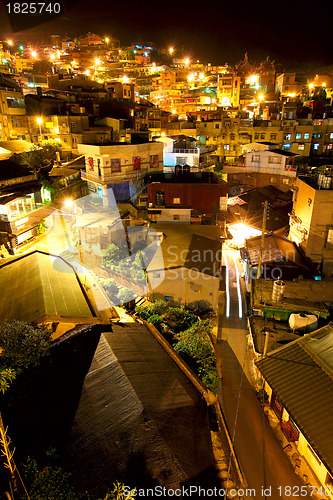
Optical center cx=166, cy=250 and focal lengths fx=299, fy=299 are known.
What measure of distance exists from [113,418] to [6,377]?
8.62 feet

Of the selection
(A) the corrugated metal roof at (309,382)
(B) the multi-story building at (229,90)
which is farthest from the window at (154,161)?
(B) the multi-story building at (229,90)

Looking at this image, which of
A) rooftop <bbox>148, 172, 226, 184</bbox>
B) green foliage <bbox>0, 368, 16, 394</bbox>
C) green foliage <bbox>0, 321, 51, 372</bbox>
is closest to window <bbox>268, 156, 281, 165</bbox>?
rooftop <bbox>148, 172, 226, 184</bbox>

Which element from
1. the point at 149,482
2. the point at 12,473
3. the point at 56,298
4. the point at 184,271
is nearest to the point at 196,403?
Answer: the point at 149,482

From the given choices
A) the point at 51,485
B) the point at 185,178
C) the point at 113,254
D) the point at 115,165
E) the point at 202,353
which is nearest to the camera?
the point at 51,485

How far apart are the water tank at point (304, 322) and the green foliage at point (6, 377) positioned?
1043cm

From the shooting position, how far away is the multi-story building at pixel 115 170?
79.3 feet

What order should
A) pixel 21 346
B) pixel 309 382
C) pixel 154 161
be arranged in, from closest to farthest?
1. pixel 21 346
2. pixel 309 382
3. pixel 154 161

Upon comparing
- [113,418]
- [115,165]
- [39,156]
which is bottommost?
[113,418]

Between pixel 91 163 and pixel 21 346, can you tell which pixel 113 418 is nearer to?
pixel 21 346

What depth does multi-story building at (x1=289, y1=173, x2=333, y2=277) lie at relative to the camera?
18.7m

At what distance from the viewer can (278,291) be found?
44.1ft

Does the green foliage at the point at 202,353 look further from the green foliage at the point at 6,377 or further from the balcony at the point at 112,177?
the balcony at the point at 112,177

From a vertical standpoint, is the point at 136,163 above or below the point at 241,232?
above

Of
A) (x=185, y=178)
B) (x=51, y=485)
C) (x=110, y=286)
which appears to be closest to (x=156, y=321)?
(x=110, y=286)
